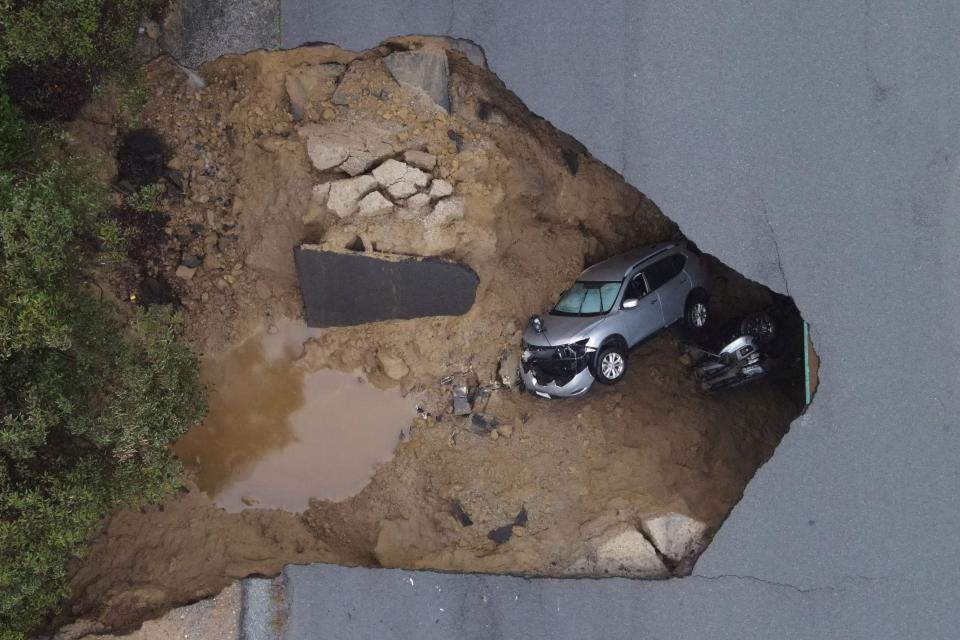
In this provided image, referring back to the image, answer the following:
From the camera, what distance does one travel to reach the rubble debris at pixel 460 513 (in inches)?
323

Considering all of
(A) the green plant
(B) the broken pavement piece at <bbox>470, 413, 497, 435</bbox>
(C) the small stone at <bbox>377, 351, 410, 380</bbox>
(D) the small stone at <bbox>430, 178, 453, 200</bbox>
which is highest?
(D) the small stone at <bbox>430, 178, 453, 200</bbox>

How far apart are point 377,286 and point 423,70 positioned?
2501 millimetres

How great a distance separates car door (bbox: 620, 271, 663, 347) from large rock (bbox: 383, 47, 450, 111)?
319 centimetres

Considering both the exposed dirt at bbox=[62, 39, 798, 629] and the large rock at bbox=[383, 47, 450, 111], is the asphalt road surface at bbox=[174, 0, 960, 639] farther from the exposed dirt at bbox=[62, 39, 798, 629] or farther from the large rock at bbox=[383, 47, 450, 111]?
the exposed dirt at bbox=[62, 39, 798, 629]

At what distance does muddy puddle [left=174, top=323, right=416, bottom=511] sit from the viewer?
28.2 feet

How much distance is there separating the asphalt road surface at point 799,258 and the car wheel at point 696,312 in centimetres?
239

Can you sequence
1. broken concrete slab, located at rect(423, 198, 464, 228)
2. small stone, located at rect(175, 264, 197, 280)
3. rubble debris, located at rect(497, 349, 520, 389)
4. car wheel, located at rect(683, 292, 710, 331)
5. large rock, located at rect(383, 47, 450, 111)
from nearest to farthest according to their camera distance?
large rock, located at rect(383, 47, 450, 111), broken concrete slab, located at rect(423, 198, 464, 228), small stone, located at rect(175, 264, 197, 280), rubble debris, located at rect(497, 349, 520, 389), car wheel, located at rect(683, 292, 710, 331)

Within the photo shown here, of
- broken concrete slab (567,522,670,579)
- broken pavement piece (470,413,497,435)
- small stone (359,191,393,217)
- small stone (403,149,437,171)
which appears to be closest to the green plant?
small stone (359,191,393,217)

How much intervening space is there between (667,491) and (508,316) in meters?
2.84

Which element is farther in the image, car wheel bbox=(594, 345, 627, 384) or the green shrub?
car wheel bbox=(594, 345, 627, 384)

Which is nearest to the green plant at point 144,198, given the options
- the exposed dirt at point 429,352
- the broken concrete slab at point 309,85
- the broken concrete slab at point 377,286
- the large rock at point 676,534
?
the exposed dirt at point 429,352

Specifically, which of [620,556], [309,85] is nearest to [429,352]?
[620,556]

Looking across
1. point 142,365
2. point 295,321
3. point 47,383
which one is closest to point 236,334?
point 295,321

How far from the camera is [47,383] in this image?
6.11m
